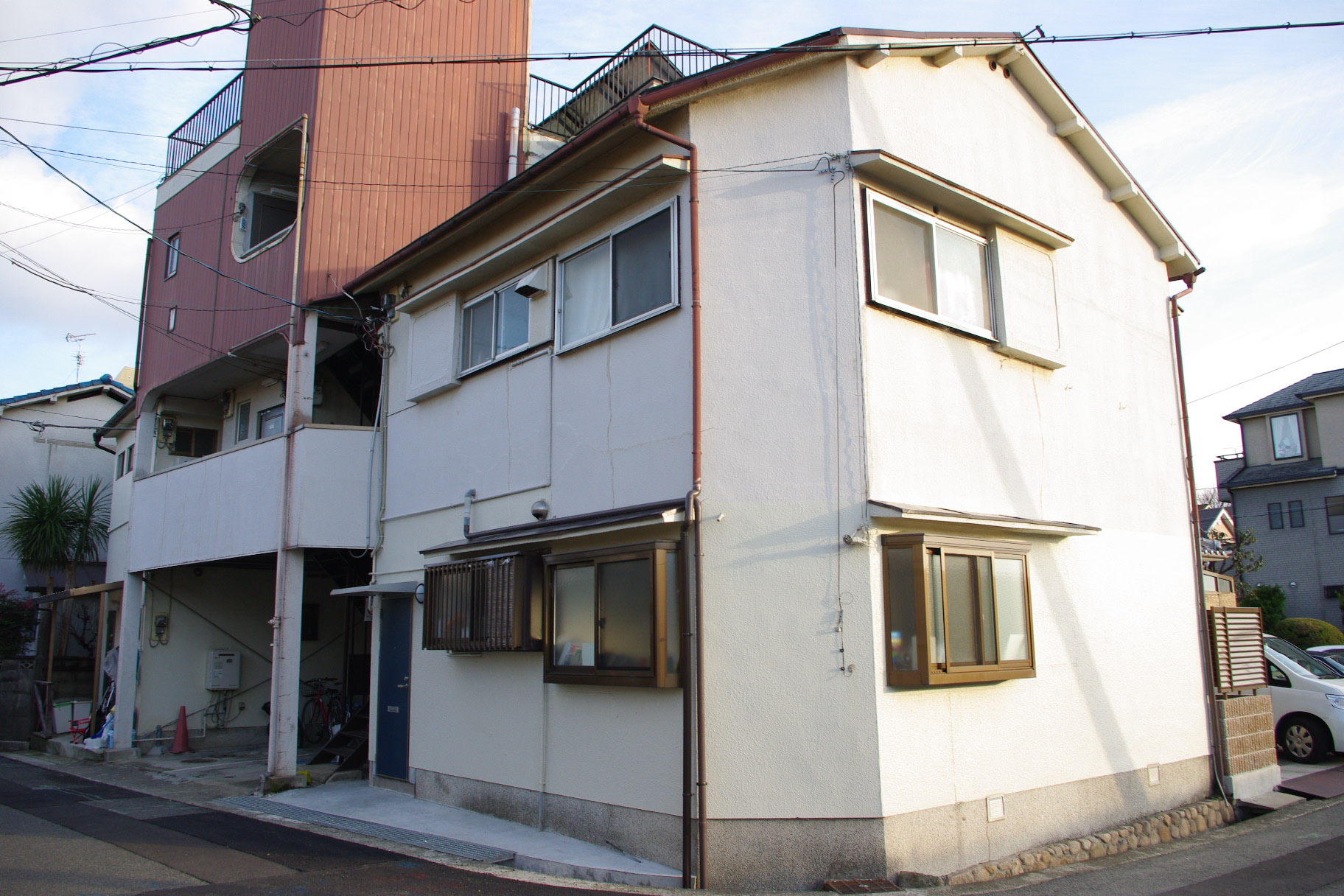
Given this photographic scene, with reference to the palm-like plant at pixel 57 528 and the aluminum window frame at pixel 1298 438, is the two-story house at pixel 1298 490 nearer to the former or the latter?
the aluminum window frame at pixel 1298 438

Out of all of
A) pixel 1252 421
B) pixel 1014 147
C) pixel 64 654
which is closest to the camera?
pixel 1014 147

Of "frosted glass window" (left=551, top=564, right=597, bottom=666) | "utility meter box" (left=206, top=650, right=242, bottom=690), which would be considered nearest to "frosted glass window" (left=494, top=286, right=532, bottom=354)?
"frosted glass window" (left=551, top=564, right=597, bottom=666)

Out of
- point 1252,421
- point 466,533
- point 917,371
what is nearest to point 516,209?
point 466,533

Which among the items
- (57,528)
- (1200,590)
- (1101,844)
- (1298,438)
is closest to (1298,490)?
(1298,438)

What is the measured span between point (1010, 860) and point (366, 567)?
9707 millimetres

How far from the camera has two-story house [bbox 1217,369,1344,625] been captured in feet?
96.9

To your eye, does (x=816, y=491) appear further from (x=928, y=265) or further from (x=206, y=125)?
(x=206, y=125)

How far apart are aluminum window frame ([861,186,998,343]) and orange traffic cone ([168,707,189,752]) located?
14035 mm

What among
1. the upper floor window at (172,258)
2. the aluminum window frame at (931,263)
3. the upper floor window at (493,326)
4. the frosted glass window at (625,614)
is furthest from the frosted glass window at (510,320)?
the upper floor window at (172,258)

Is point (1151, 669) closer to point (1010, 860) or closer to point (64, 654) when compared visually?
point (1010, 860)

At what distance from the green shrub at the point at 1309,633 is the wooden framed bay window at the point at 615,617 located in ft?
72.2

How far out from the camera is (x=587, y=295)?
29.9 feet

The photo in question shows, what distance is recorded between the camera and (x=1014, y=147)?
9.58 meters

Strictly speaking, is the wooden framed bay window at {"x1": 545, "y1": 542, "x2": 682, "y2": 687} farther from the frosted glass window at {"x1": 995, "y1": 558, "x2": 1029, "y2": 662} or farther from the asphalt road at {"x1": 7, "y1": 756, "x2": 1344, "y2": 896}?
the frosted glass window at {"x1": 995, "y1": 558, "x2": 1029, "y2": 662}
